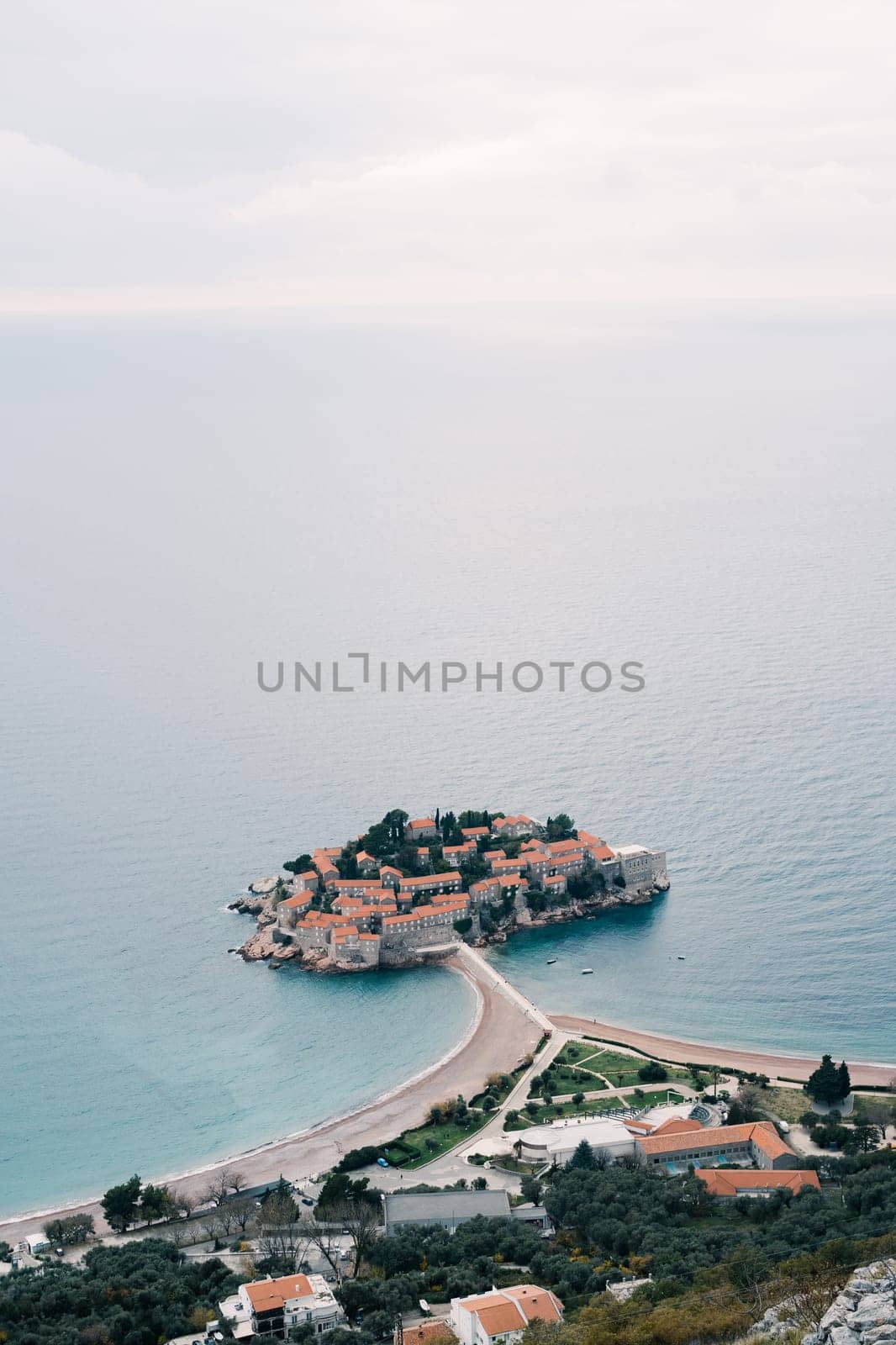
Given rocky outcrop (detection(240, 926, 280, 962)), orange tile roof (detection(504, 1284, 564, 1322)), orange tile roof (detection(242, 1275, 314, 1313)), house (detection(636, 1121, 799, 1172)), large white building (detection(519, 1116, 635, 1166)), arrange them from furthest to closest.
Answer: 1. rocky outcrop (detection(240, 926, 280, 962))
2. large white building (detection(519, 1116, 635, 1166))
3. house (detection(636, 1121, 799, 1172))
4. orange tile roof (detection(242, 1275, 314, 1313))
5. orange tile roof (detection(504, 1284, 564, 1322))

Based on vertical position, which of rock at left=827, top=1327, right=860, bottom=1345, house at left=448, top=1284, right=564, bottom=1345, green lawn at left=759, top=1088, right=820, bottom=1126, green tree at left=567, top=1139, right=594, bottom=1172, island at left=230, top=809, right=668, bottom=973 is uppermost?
island at left=230, top=809, right=668, bottom=973

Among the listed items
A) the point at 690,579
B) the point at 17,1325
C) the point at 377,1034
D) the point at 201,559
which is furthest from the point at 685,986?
the point at 201,559

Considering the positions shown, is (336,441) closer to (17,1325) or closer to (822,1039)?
(822,1039)

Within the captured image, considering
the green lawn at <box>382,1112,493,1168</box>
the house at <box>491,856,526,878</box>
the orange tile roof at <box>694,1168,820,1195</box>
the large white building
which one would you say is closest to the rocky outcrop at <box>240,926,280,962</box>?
the house at <box>491,856,526,878</box>

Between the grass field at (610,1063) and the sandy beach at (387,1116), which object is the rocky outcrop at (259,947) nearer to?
the sandy beach at (387,1116)

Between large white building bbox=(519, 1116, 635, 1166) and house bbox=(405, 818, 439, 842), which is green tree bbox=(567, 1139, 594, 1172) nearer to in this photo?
large white building bbox=(519, 1116, 635, 1166)

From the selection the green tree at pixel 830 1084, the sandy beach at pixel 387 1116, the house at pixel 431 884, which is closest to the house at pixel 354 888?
the house at pixel 431 884
